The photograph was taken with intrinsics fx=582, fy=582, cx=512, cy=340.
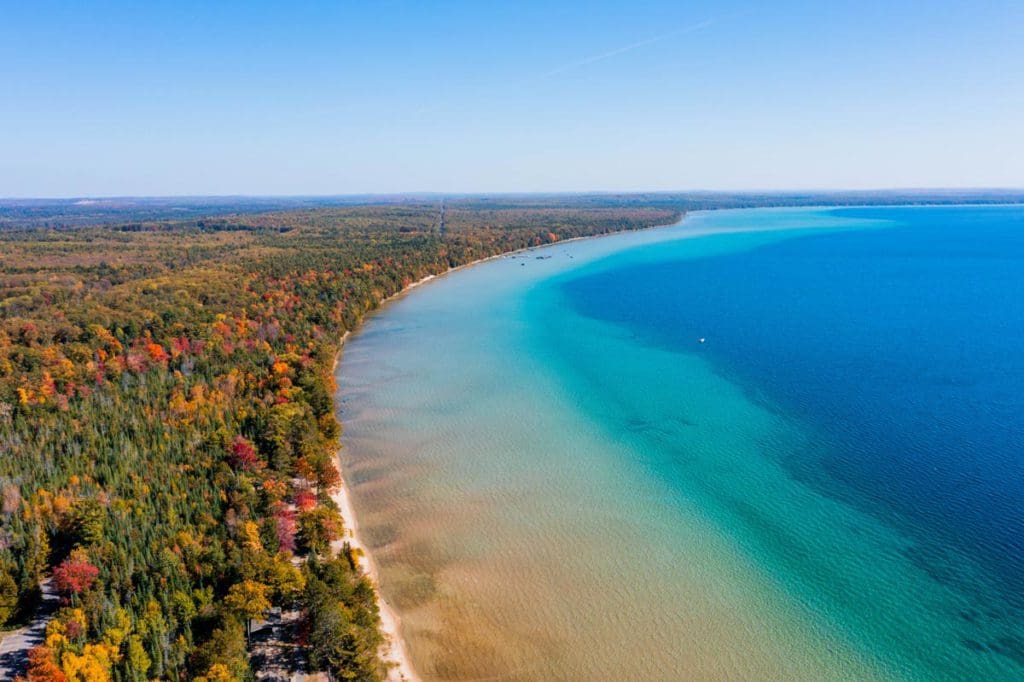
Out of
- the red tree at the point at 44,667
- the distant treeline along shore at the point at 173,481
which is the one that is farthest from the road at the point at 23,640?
the red tree at the point at 44,667

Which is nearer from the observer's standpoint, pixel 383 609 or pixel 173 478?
pixel 383 609

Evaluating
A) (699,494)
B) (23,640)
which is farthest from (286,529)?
(699,494)

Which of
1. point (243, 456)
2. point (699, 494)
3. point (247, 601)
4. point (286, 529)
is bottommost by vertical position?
point (699, 494)

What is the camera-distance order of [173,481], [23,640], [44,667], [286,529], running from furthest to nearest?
[173,481], [286,529], [23,640], [44,667]

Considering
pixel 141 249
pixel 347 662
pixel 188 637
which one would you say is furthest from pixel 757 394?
pixel 141 249

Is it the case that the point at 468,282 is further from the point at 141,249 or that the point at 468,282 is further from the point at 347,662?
the point at 347,662

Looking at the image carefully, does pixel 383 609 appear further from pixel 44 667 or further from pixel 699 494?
pixel 699 494

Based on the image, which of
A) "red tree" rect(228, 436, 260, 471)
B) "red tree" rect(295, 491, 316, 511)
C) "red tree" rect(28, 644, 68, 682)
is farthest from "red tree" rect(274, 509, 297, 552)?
"red tree" rect(28, 644, 68, 682)
